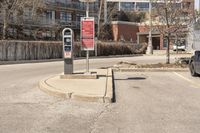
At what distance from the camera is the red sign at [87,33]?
684 inches

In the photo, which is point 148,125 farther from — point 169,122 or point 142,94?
point 142,94

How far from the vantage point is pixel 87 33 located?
1752cm

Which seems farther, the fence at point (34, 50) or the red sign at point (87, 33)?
the fence at point (34, 50)

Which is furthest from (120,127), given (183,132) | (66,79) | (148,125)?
(66,79)

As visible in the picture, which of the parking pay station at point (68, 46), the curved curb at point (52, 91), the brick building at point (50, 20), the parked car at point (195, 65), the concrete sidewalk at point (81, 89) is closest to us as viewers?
the concrete sidewalk at point (81, 89)

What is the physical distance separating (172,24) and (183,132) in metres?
17.0

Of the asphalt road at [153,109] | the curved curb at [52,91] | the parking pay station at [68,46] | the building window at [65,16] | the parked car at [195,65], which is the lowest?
the asphalt road at [153,109]

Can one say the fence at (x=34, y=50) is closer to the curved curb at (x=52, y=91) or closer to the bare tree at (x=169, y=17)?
the bare tree at (x=169, y=17)

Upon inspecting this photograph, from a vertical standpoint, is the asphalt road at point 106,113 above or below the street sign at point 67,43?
below

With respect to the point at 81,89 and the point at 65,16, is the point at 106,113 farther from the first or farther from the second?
the point at 65,16

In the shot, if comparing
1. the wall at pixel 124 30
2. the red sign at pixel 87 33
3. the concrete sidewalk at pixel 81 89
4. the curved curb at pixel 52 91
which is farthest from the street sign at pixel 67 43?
the wall at pixel 124 30

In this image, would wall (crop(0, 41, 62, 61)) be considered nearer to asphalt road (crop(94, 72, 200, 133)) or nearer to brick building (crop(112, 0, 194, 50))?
asphalt road (crop(94, 72, 200, 133))

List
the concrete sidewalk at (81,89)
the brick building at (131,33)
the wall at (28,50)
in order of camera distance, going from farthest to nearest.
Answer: the brick building at (131,33)
the wall at (28,50)
the concrete sidewalk at (81,89)

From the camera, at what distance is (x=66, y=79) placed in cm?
1655
